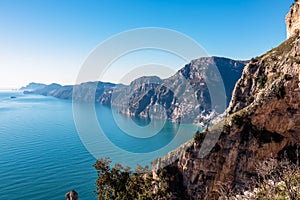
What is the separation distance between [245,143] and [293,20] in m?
23.0

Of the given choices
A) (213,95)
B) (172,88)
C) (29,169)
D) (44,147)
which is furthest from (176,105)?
(29,169)

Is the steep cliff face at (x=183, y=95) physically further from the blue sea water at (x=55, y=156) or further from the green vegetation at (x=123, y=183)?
the green vegetation at (x=123, y=183)

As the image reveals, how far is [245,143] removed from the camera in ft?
88.7

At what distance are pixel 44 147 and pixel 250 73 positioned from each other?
52.5 metres

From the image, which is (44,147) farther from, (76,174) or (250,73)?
(250,73)

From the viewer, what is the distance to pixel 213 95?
15775 cm

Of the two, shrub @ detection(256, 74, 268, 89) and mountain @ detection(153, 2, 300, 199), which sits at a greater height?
shrub @ detection(256, 74, 268, 89)

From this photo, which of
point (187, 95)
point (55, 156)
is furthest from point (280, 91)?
point (187, 95)

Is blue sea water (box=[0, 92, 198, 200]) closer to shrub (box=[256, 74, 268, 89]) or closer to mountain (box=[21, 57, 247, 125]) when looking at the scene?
shrub (box=[256, 74, 268, 89])

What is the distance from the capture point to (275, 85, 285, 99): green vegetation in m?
25.6

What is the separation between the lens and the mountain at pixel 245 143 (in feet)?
85.0

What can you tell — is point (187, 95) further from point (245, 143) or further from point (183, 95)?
point (245, 143)

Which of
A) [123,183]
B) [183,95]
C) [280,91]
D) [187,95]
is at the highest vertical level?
[187,95]

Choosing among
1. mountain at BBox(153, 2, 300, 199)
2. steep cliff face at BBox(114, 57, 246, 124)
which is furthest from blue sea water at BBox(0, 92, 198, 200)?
steep cliff face at BBox(114, 57, 246, 124)
